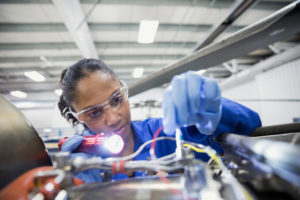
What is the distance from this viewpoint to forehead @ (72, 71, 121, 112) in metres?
0.79

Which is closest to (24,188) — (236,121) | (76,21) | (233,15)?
(236,121)

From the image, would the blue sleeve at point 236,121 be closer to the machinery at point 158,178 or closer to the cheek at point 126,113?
the machinery at point 158,178

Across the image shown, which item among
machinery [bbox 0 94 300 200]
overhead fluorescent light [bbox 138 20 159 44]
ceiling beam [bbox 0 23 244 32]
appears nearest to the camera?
machinery [bbox 0 94 300 200]

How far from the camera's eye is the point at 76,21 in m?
2.33

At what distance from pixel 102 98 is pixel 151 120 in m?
0.36

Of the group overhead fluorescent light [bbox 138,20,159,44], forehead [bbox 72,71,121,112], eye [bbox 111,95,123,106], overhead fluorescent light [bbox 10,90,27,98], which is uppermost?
overhead fluorescent light [bbox 138,20,159,44]

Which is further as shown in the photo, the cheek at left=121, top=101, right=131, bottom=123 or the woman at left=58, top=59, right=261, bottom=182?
the cheek at left=121, top=101, right=131, bottom=123

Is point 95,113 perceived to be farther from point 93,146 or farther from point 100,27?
point 100,27

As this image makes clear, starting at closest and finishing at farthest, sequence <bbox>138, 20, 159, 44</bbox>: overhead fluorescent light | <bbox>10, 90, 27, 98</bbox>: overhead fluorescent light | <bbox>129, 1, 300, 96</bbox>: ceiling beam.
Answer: <bbox>129, 1, 300, 96</bbox>: ceiling beam < <bbox>138, 20, 159, 44</bbox>: overhead fluorescent light < <bbox>10, 90, 27, 98</bbox>: overhead fluorescent light

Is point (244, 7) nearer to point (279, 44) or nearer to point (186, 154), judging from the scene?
point (279, 44)

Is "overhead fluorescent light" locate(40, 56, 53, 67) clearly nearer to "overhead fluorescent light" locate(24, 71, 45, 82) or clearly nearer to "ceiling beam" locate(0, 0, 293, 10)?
"overhead fluorescent light" locate(24, 71, 45, 82)

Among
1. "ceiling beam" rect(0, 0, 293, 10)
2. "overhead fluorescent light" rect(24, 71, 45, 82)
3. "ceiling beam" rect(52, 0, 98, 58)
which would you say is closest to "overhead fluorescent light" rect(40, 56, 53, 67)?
"overhead fluorescent light" rect(24, 71, 45, 82)

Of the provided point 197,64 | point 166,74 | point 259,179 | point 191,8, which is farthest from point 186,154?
point 191,8

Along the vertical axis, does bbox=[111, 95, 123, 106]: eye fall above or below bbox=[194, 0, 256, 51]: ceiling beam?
below
